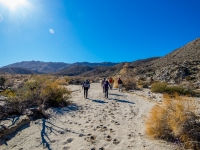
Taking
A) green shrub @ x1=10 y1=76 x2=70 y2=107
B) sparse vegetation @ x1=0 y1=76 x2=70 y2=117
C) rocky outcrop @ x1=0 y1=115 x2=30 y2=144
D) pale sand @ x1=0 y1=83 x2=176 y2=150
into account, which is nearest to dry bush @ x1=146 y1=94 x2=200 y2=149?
pale sand @ x1=0 y1=83 x2=176 y2=150

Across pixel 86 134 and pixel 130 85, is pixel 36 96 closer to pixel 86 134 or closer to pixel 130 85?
pixel 86 134

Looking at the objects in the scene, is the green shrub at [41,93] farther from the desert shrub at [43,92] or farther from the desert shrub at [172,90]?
the desert shrub at [172,90]

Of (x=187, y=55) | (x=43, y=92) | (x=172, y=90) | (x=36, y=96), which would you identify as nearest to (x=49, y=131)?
(x=36, y=96)

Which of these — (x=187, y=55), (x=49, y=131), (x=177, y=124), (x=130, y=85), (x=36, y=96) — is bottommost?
(x=49, y=131)

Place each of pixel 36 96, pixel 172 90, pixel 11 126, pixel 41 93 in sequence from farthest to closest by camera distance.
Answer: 1. pixel 172 90
2. pixel 41 93
3. pixel 36 96
4. pixel 11 126

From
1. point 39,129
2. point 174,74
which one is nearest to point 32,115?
point 39,129

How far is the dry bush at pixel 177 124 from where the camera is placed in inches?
165

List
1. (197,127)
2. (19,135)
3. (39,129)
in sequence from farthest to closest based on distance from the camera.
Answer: (39,129), (19,135), (197,127)

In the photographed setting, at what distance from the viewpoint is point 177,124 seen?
4383 millimetres

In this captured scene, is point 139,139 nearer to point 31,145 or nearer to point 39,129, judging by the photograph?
point 31,145

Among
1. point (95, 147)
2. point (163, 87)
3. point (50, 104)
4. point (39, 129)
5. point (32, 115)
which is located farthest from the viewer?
point (163, 87)

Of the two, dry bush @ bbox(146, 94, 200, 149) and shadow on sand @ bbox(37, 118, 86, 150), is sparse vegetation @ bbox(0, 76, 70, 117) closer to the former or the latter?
shadow on sand @ bbox(37, 118, 86, 150)

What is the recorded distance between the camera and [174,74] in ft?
94.2

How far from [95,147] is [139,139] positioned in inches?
57.9
